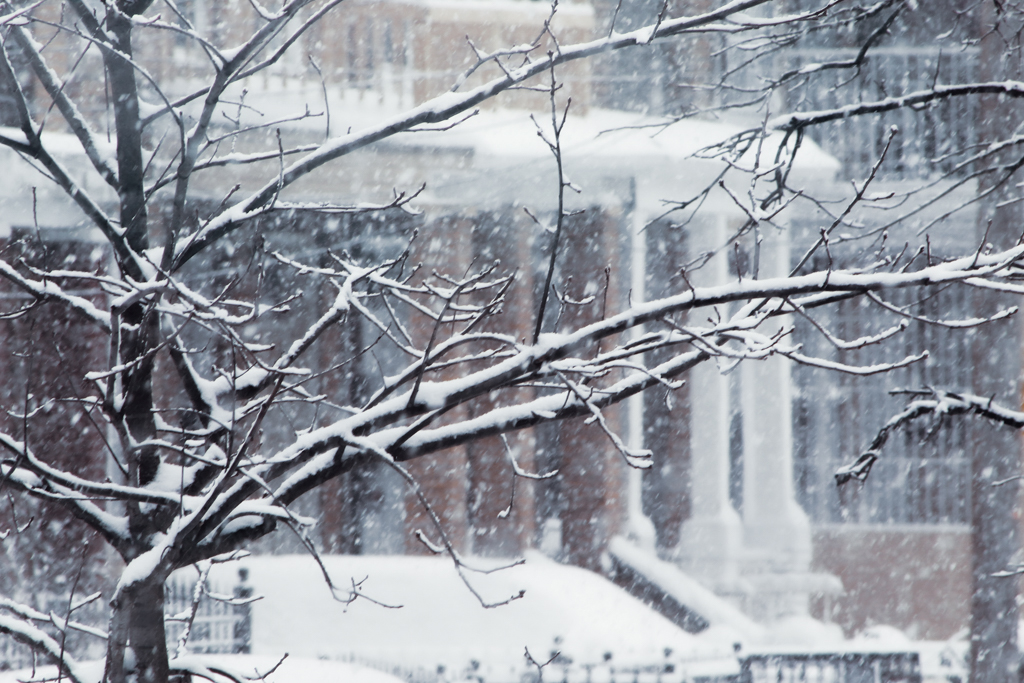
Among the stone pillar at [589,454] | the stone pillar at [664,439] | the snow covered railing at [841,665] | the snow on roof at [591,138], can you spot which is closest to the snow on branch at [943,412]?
the snow covered railing at [841,665]

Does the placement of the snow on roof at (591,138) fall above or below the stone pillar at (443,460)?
above

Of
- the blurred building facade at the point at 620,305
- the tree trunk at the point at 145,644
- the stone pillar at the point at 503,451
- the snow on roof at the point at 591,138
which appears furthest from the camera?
the stone pillar at the point at 503,451

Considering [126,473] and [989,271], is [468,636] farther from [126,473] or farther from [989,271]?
[989,271]

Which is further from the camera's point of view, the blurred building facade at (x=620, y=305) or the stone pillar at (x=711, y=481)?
the stone pillar at (x=711, y=481)

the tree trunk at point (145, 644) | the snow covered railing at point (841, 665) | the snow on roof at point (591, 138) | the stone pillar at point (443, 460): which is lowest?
the snow covered railing at point (841, 665)

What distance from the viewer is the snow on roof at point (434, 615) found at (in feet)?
26.7

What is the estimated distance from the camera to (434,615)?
8.62 metres

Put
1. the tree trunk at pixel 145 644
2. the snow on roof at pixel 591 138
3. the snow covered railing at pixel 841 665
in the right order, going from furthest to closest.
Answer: the snow on roof at pixel 591 138 → the snow covered railing at pixel 841 665 → the tree trunk at pixel 145 644

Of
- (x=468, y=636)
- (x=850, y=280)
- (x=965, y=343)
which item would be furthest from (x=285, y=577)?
(x=965, y=343)

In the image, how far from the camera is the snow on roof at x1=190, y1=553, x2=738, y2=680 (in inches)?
320

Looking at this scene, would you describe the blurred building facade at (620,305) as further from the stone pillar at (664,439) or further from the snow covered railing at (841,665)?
the snow covered railing at (841,665)

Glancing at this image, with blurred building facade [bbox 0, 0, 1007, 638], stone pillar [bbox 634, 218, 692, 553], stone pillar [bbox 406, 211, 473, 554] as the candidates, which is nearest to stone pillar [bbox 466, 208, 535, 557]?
blurred building facade [bbox 0, 0, 1007, 638]

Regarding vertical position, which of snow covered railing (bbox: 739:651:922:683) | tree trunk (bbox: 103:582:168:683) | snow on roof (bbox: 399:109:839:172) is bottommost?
snow covered railing (bbox: 739:651:922:683)

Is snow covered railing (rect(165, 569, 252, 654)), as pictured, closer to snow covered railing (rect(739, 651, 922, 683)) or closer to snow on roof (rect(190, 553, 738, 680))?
snow on roof (rect(190, 553, 738, 680))
